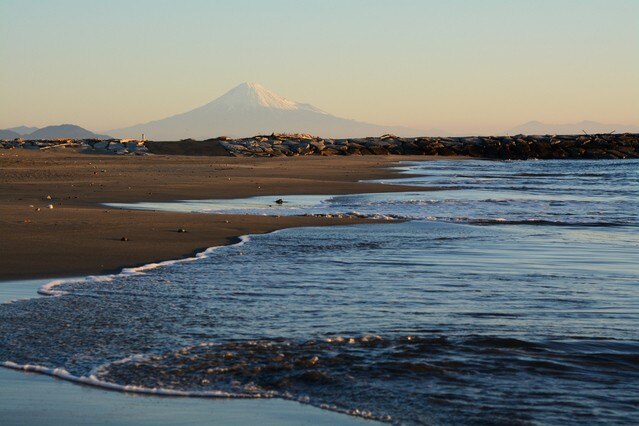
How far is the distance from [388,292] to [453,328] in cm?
145

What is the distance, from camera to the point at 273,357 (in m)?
5.73

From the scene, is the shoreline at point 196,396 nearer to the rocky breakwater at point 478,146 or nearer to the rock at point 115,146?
the rock at point 115,146

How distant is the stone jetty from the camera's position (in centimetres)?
5191

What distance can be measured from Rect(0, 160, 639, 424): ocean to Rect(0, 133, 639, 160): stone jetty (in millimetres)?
40801

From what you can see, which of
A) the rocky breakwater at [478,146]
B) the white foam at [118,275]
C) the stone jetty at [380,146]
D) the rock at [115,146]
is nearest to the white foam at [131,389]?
the white foam at [118,275]

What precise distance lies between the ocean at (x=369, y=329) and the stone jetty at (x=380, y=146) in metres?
40.8

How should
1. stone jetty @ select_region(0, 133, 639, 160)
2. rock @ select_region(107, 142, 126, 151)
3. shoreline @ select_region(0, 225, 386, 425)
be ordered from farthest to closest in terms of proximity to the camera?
1. stone jetty @ select_region(0, 133, 639, 160)
2. rock @ select_region(107, 142, 126, 151)
3. shoreline @ select_region(0, 225, 386, 425)

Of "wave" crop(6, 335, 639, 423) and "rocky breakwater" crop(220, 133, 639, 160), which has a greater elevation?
"rocky breakwater" crop(220, 133, 639, 160)

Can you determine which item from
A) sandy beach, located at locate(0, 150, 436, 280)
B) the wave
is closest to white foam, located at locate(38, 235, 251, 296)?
sandy beach, located at locate(0, 150, 436, 280)

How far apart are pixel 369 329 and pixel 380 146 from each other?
5921 cm

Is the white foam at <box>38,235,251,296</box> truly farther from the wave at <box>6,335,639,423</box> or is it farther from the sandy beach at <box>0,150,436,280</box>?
the wave at <box>6,335,639,423</box>

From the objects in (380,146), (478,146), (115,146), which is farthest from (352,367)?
(478,146)

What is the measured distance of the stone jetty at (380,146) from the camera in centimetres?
5191

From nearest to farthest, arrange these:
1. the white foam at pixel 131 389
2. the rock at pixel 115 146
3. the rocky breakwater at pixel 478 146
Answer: the white foam at pixel 131 389
the rock at pixel 115 146
the rocky breakwater at pixel 478 146
